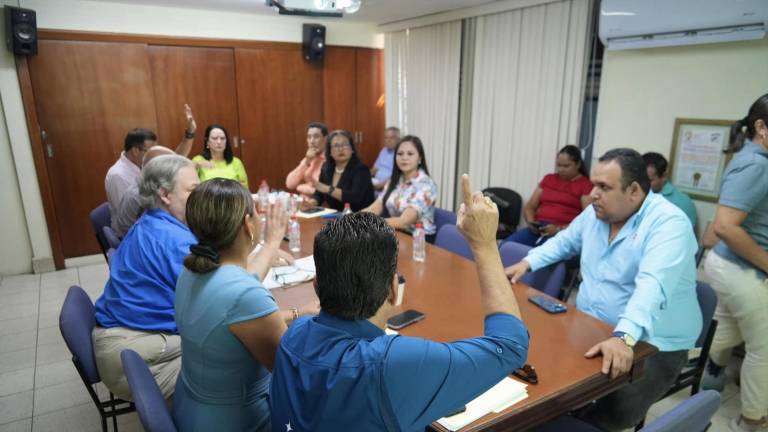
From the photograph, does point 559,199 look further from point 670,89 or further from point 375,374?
Answer: point 375,374

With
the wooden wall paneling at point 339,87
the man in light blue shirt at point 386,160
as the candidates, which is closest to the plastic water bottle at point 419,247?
the man in light blue shirt at point 386,160

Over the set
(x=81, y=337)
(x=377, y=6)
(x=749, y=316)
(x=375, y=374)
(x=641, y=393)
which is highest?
(x=377, y=6)

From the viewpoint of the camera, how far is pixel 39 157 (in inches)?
180

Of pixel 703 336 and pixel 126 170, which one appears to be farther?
pixel 126 170

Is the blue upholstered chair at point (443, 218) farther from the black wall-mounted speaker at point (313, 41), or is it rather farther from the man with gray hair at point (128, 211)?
the black wall-mounted speaker at point (313, 41)

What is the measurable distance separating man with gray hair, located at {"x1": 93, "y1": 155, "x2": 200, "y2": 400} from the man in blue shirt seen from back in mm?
1003

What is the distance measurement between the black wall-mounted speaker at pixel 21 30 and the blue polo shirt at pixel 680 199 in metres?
5.50

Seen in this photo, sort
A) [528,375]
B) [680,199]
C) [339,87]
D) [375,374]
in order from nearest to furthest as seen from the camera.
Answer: [375,374] < [528,375] < [680,199] < [339,87]

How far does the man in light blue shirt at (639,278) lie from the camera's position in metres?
→ 1.78

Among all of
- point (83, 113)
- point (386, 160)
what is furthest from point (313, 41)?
point (83, 113)

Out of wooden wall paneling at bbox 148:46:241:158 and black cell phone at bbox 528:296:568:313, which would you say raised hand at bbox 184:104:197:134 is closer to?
wooden wall paneling at bbox 148:46:241:158

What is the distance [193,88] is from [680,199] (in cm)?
491

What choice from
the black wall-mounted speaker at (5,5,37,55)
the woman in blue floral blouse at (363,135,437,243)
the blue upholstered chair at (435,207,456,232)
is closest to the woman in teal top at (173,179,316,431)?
the woman in blue floral blouse at (363,135,437,243)

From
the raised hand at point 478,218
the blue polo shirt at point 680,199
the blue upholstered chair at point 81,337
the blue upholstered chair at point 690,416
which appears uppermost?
the raised hand at point 478,218
